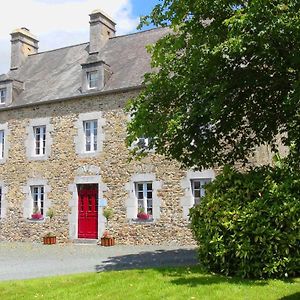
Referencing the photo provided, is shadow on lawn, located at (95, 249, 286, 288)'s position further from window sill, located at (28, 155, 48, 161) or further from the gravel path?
window sill, located at (28, 155, 48, 161)

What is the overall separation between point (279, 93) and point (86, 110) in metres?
9.18

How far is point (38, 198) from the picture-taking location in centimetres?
1809

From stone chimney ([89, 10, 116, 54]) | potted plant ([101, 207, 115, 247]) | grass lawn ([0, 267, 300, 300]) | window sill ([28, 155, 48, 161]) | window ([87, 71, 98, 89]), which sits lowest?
grass lawn ([0, 267, 300, 300])

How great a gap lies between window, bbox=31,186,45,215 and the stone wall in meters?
0.39

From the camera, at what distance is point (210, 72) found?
28.7ft

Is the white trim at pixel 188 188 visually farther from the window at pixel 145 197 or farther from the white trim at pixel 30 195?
the white trim at pixel 30 195

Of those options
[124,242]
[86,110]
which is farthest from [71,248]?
[86,110]

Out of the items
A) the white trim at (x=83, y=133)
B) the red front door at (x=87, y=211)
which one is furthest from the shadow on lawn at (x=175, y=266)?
the white trim at (x=83, y=133)

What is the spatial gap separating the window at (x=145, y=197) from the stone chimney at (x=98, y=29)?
7.47 meters

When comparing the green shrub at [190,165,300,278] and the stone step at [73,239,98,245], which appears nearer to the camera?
the green shrub at [190,165,300,278]

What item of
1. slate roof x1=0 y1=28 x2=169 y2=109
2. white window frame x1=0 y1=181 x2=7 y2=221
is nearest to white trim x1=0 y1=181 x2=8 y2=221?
white window frame x1=0 y1=181 x2=7 y2=221

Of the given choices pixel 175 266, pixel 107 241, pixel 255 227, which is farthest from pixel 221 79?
pixel 107 241

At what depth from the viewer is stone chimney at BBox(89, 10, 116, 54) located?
19656mm

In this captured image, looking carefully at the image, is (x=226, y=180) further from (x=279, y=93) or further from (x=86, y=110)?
(x=86, y=110)
